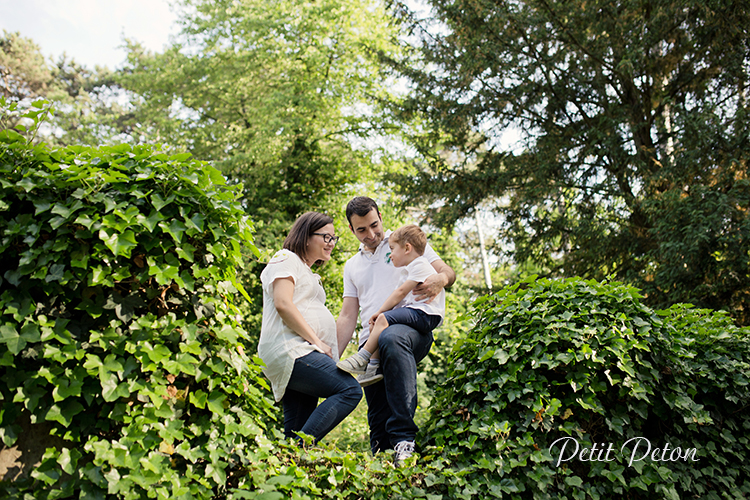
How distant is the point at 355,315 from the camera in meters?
3.39

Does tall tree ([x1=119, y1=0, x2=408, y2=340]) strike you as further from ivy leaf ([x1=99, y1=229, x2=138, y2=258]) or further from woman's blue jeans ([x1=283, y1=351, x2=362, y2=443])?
ivy leaf ([x1=99, y1=229, x2=138, y2=258])

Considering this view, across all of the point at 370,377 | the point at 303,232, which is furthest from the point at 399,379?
the point at 303,232

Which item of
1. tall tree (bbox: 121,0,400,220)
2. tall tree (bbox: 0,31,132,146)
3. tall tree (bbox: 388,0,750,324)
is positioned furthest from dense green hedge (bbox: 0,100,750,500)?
tall tree (bbox: 0,31,132,146)

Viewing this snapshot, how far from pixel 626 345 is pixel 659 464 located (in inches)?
26.8

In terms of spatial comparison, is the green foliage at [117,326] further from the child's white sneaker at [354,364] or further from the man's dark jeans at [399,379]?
the man's dark jeans at [399,379]

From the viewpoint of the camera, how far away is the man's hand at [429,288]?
3.00 meters

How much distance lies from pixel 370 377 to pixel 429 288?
2.15ft

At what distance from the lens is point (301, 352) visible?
8.60ft

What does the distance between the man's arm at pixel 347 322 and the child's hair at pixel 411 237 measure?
585 mm

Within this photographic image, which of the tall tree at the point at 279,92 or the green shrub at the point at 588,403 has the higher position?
the tall tree at the point at 279,92

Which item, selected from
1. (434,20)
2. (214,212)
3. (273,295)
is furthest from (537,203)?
(214,212)

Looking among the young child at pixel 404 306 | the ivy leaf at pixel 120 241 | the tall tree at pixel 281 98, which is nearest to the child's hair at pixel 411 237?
the young child at pixel 404 306

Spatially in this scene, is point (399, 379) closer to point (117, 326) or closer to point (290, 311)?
point (290, 311)

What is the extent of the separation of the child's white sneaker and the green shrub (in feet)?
1.73
